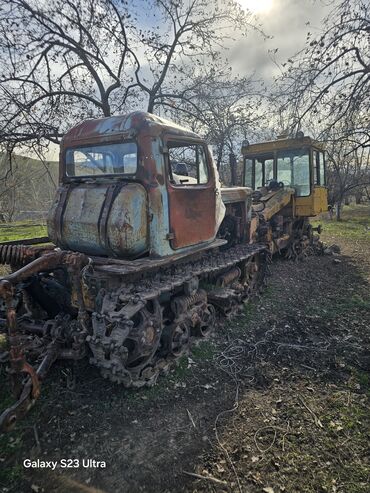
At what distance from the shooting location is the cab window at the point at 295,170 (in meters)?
9.42

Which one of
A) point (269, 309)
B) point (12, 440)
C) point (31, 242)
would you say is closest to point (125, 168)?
point (31, 242)

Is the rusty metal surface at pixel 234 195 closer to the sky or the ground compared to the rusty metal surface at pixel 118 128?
closer to the ground

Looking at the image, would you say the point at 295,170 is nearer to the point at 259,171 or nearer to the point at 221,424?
the point at 259,171

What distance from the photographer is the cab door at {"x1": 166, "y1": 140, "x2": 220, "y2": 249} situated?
14.0ft

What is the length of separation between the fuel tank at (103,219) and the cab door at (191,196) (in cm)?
48

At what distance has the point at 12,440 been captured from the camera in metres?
3.18

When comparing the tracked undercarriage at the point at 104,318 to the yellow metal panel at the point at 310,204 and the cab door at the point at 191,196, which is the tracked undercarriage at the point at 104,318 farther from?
the yellow metal panel at the point at 310,204

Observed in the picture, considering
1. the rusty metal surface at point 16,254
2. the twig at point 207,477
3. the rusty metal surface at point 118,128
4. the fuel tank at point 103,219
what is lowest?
the twig at point 207,477

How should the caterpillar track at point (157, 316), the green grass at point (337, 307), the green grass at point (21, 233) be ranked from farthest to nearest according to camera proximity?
the green grass at point (21, 233), the green grass at point (337, 307), the caterpillar track at point (157, 316)

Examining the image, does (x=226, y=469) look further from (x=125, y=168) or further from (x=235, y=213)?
(x=235, y=213)

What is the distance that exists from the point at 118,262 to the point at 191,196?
145 cm

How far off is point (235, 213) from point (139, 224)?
12.2 feet

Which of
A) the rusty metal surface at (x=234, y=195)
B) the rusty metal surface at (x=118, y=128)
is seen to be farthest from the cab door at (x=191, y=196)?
the rusty metal surface at (x=234, y=195)

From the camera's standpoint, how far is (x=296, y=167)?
31.4 ft
